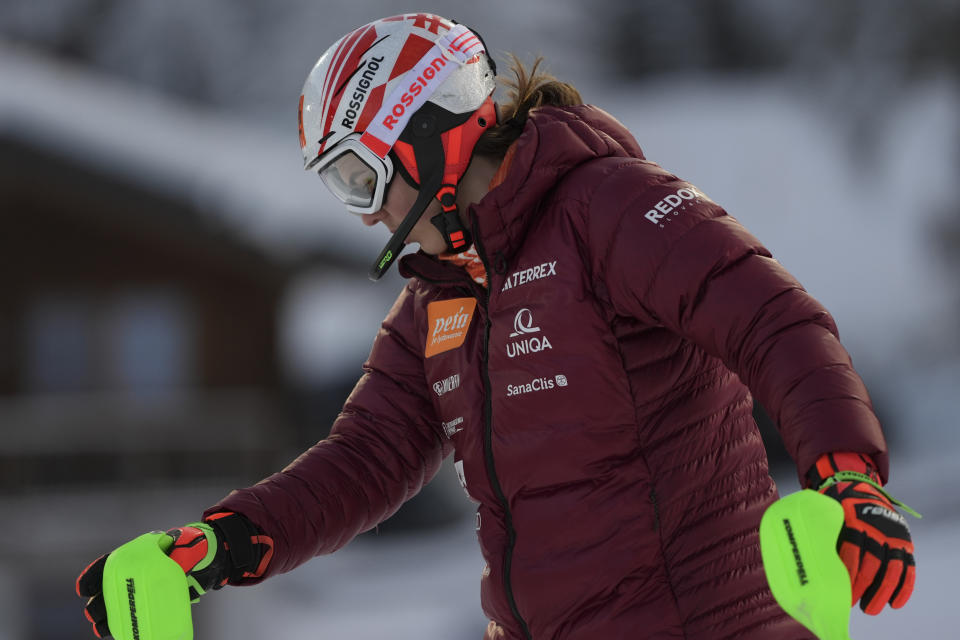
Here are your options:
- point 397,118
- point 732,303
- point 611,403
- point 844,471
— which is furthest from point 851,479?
point 397,118

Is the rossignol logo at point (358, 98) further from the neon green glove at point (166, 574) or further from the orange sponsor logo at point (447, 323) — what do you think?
the neon green glove at point (166, 574)

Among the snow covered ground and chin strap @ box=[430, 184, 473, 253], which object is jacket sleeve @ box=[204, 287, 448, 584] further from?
the snow covered ground

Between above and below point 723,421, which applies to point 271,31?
above

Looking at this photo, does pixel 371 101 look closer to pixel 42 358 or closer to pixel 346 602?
pixel 346 602

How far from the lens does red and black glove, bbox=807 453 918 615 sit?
1.28 metres

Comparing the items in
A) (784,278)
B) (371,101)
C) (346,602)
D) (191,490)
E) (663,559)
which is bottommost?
(346,602)

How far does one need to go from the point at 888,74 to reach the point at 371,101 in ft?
94.1

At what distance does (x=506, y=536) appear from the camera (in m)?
1.87

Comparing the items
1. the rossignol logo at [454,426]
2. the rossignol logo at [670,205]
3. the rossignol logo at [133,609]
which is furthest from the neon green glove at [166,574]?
the rossignol logo at [670,205]

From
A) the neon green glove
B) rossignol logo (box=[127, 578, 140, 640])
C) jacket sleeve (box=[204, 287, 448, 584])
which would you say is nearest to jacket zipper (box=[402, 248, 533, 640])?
jacket sleeve (box=[204, 287, 448, 584])

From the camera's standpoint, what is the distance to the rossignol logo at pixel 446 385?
1973mm

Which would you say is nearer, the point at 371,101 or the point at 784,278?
the point at 784,278

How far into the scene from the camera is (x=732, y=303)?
59.8 inches

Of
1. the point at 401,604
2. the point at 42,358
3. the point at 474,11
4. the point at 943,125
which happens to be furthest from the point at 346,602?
the point at 474,11
